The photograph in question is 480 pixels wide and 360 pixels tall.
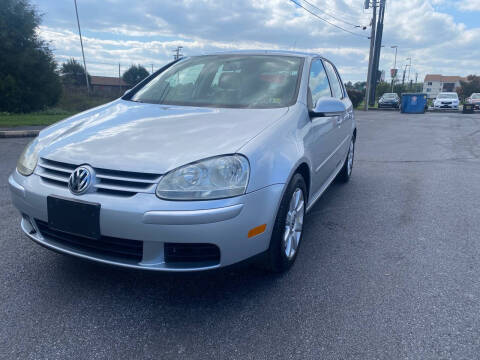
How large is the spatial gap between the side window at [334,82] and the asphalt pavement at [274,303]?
1.59 meters

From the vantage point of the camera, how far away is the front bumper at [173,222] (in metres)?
1.89

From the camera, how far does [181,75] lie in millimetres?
3492

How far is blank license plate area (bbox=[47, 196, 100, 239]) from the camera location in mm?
1959

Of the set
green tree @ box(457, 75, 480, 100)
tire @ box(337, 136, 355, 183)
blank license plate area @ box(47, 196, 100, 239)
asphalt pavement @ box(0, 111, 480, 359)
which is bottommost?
asphalt pavement @ box(0, 111, 480, 359)

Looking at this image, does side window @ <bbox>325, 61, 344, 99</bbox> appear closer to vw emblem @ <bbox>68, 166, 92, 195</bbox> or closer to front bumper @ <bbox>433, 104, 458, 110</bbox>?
vw emblem @ <bbox>68, 166, 92, 195</bbox>

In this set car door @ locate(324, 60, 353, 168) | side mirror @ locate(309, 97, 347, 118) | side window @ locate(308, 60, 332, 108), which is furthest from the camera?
car door @ locate(324, 60, 353, 168)

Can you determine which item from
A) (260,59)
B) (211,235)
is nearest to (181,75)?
(260,59)

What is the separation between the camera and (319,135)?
3.10 meters

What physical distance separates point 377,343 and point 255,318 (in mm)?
640

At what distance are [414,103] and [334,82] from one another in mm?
23314

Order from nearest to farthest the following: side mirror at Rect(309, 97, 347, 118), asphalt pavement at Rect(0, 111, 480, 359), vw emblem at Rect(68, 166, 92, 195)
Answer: asphalt pavement at Rect(0, 111, 480, 359) → vw emblem at Rect(68, 166, 92, 195) → side mirror at Rect(309, 97, 347, 118)

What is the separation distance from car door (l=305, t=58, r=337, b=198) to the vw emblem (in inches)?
57.8

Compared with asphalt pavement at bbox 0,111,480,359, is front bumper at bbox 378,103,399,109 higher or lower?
higher

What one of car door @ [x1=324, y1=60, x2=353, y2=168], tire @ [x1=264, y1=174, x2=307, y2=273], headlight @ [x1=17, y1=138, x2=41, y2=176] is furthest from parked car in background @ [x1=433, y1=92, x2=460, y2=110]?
headlight @ [x1=17, y1=138, x2=41, y2=176]
